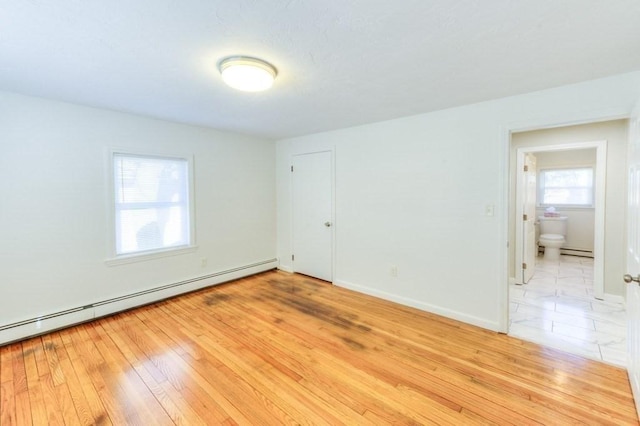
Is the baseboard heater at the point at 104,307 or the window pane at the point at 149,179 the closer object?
the baseboard heater at the point at 104,307

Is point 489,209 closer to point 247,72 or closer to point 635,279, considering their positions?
point 635,279

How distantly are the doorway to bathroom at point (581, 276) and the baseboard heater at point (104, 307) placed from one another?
3.64 m

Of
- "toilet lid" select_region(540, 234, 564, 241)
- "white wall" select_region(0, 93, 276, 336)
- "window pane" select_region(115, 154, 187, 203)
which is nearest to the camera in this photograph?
"white wall" select_region(0, 93, 276, 336)

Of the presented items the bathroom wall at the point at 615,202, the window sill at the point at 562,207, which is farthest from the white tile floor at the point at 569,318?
the window sill at the point at 562,207

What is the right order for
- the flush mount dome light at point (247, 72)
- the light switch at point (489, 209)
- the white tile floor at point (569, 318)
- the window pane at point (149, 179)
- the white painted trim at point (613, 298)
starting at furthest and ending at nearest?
1. the white painted trim at point (613, 298)
2. the window pane at point (149, 179)
3. the light switch at point (489, 209)
4. the white tile floor at point (569, 318)
5. the flush mount dome light at point (247, 72)

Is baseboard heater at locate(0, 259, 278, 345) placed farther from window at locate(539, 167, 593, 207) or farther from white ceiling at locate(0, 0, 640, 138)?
window at locate(539, 167, 593, 207)

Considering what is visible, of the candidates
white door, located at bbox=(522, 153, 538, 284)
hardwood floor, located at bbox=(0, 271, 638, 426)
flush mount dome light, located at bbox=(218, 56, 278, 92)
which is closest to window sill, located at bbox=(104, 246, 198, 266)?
hardwood floor, located at bbox=(0, 271, 638, 426)

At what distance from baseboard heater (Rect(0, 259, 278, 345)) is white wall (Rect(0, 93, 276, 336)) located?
6 cm

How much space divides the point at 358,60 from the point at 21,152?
121 inches

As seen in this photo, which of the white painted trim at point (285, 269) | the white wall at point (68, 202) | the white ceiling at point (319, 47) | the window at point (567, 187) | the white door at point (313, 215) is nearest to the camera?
the white ceiling at point (319, 47)

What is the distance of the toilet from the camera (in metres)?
5.26

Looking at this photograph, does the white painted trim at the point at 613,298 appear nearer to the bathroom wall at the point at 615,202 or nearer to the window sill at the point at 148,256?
the bathroom wall at the point at 615,202

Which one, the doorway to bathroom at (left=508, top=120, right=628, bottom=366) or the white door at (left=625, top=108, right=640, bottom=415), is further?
the doorway to bathroom at (left=508, top=120, right=628, bottom=366)

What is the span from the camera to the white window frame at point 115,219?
3.03 meters
